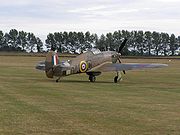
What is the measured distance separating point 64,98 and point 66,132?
742cm

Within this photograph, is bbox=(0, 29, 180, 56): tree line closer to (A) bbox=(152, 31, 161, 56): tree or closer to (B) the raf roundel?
(A) bbox=(152, 31, 161, 56): tree

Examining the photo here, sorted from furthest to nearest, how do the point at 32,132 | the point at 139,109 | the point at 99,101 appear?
1. the point at 99,101
2. the point at 139,109
3. the point at 32,132

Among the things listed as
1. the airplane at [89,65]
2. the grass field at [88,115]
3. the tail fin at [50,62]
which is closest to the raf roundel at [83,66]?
the airplane at [89,65]

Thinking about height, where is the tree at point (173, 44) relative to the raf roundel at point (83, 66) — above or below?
above

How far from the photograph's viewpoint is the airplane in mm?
27672

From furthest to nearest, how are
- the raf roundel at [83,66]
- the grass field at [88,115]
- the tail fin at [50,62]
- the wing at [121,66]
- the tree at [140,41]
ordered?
1. the tree at [140,41]
2. the wing at [121,66]
3. the raf roundel at [83,66]
4. the tail fin at [50,62]
5. the grass field at [88,115]

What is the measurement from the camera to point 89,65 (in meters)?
30.0

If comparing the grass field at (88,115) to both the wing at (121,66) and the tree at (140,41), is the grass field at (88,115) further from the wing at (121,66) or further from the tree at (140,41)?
the tree at (140,41)

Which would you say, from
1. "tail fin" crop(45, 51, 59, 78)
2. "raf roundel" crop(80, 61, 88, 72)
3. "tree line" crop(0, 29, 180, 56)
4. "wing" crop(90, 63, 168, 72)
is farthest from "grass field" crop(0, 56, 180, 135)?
"tree line" crop(0, 29, 180, 56)

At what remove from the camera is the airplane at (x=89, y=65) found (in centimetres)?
2767

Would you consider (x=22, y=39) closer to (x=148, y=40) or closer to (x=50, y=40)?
(x=50, y=40)

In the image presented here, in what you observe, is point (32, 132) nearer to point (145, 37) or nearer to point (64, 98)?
point (64, 98)

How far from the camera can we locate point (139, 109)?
1389 centimetres

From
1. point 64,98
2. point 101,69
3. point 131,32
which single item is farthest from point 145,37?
point 64,98
